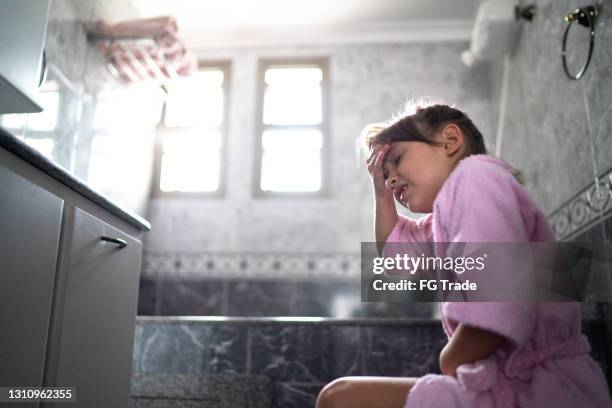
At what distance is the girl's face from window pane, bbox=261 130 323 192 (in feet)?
7.48

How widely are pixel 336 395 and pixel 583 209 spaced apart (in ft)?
4.24

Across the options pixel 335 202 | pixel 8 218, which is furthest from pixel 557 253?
pixel 335 202

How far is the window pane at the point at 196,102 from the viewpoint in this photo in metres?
3.32

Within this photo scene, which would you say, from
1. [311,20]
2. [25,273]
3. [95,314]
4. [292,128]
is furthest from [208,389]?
[311,20]

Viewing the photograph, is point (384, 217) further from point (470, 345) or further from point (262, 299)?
point (262, 299)

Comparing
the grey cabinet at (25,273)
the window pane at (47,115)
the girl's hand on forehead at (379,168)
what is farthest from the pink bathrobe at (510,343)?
the window pane at (47,115)

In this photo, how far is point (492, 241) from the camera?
0.62m

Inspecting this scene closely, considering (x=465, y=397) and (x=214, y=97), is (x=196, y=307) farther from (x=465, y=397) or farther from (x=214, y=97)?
(x=465, y=397)

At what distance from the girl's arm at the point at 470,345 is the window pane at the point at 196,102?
2.85 m

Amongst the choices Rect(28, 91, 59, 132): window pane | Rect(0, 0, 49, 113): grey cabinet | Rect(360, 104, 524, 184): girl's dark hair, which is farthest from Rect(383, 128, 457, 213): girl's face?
Rect(28, 91, 59, 132): window pane

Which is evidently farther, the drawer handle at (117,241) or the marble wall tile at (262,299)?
the marble wall tile at (262,299)

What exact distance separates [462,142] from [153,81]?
7.79 feet

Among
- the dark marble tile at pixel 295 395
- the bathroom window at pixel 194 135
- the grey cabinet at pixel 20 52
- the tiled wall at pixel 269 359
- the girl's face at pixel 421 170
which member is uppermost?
the bathroom window at pixel 194 135

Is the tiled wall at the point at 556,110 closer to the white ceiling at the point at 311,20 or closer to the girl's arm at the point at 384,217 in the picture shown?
the white ceiling at the point at 311,20
